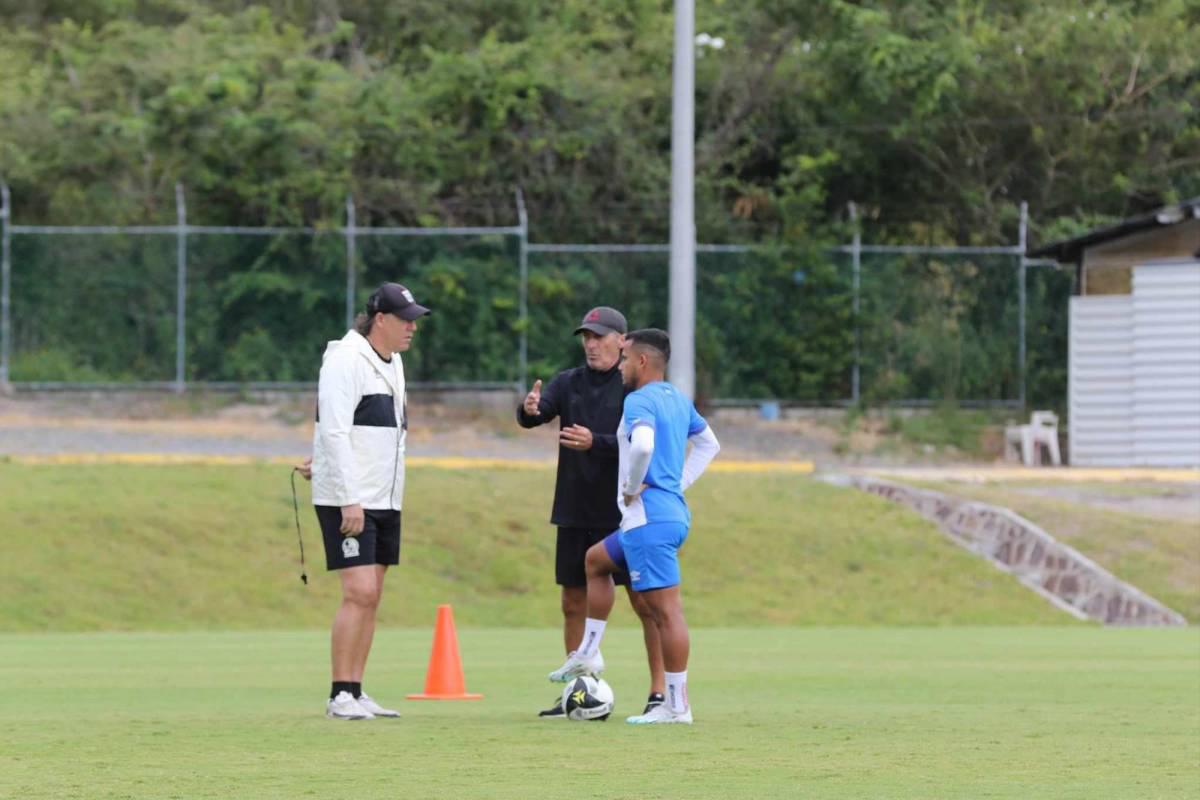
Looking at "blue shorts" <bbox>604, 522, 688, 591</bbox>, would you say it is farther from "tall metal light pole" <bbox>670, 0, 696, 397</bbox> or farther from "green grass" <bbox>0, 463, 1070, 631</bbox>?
"tall metal light pole" <bbox>670, 0, 696, 397</bbox>

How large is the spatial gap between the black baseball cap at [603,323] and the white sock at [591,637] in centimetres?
141

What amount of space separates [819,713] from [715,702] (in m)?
0.89

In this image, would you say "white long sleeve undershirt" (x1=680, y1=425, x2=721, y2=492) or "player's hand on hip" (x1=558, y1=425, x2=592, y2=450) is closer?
"player's hand on hip" (x1=558, y1=425, x2=592, y2=450)

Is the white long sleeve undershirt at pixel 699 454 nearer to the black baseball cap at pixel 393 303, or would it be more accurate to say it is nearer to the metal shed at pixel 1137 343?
the black baseball cap at pixel 393 303

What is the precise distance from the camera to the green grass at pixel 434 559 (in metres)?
21.0

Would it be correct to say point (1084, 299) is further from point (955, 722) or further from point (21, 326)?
point (955, 722)

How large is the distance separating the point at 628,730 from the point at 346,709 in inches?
52.3

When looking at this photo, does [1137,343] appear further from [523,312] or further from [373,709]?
[373,709]

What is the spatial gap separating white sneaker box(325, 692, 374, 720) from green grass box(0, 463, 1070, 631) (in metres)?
10.1

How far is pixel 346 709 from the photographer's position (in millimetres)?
10453

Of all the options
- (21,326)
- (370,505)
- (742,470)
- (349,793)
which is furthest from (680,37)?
(349,793)

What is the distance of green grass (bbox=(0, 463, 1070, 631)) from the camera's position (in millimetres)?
20953

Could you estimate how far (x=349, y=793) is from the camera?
7660 millimetres

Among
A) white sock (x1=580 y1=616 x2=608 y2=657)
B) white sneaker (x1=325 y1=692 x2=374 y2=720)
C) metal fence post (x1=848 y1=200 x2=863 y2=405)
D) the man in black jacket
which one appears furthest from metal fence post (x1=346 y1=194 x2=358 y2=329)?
white sneaker (x1=325 y1=692 x2=374 y2=720)
